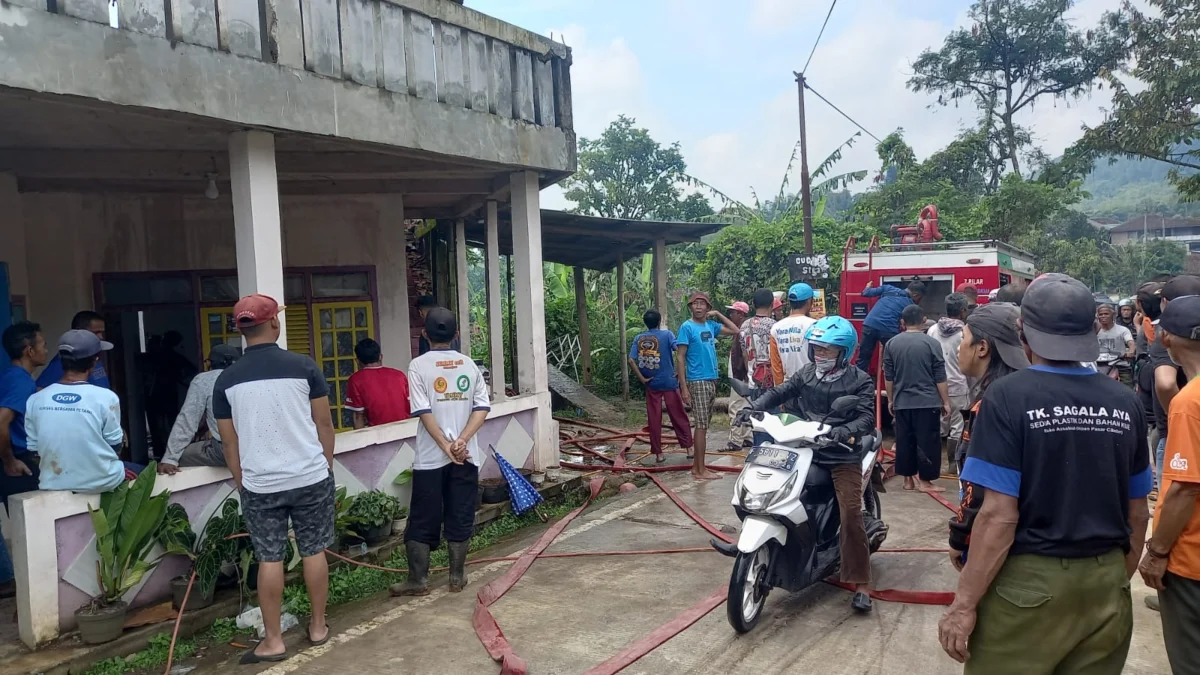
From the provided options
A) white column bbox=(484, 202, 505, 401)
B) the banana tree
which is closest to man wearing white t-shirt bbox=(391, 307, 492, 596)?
the banana tree

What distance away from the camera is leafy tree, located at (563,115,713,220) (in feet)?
94.8

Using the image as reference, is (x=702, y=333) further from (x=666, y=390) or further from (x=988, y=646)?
(x=988, y=646)

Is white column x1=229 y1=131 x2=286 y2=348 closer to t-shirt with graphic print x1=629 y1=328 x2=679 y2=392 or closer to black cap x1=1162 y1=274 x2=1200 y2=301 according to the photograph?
t-shirt with graphic print x1=629 y1=328 x2=679 y2=392

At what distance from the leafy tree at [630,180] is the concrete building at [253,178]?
1863 cm

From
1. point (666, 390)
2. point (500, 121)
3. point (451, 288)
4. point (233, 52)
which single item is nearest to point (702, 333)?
point (666, 390)

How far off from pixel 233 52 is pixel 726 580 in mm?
4408

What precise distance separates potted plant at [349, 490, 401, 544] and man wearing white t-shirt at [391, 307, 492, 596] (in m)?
0.65

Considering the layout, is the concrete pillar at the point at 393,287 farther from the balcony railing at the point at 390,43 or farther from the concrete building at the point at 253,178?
the balcony railing at the point at 390,43

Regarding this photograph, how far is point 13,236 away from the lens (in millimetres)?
6984

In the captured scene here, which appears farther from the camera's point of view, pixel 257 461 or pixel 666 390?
pixel 666 390

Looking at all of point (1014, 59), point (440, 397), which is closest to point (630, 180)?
point (1014, 59)

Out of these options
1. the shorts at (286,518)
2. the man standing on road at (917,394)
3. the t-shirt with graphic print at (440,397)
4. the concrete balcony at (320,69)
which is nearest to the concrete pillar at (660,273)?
the concrete balcony at (320,69)

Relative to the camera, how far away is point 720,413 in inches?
Result: 504

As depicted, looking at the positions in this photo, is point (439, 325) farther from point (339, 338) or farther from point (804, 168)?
point (804, 168)
